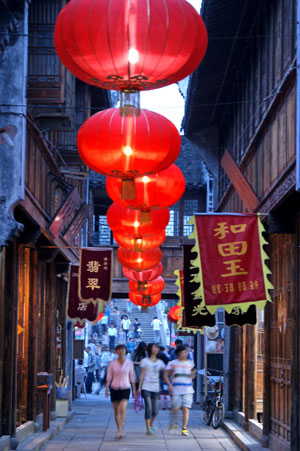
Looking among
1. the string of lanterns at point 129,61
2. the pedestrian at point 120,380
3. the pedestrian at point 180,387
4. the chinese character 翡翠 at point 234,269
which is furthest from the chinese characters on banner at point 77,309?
the string of lanterns at point 129,61

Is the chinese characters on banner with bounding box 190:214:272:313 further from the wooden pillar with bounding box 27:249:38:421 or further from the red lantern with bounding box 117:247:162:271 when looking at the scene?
the wooden pillar with bounding box 27:249:38:421

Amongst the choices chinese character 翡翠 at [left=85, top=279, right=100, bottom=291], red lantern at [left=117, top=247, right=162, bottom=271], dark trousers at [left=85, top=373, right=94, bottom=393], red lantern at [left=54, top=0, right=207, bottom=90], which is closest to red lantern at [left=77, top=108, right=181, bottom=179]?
red lantern at [left=54, top=0, right=207, bottom=90]

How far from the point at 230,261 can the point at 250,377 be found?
23.5 feet

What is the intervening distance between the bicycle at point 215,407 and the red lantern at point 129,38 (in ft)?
48.6

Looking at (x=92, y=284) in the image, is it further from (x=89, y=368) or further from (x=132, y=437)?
(x=89, y=368)

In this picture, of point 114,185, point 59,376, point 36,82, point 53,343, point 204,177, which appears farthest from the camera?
point 204,177

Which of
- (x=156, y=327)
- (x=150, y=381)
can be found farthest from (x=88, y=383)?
(x=150, y=381)

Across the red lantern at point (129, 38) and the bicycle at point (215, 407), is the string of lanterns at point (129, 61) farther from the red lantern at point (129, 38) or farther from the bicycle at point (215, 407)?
the bicycle at point (215, 407)

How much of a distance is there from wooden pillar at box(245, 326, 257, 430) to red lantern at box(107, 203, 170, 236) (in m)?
4.10

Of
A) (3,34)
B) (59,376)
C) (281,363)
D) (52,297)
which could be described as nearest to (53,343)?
(52,297)

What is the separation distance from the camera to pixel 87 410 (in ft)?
96.5

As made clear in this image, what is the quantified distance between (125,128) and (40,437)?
10033 mm

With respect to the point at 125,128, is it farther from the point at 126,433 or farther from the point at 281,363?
the point at 126,433

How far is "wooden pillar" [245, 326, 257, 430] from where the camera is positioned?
19969mm
